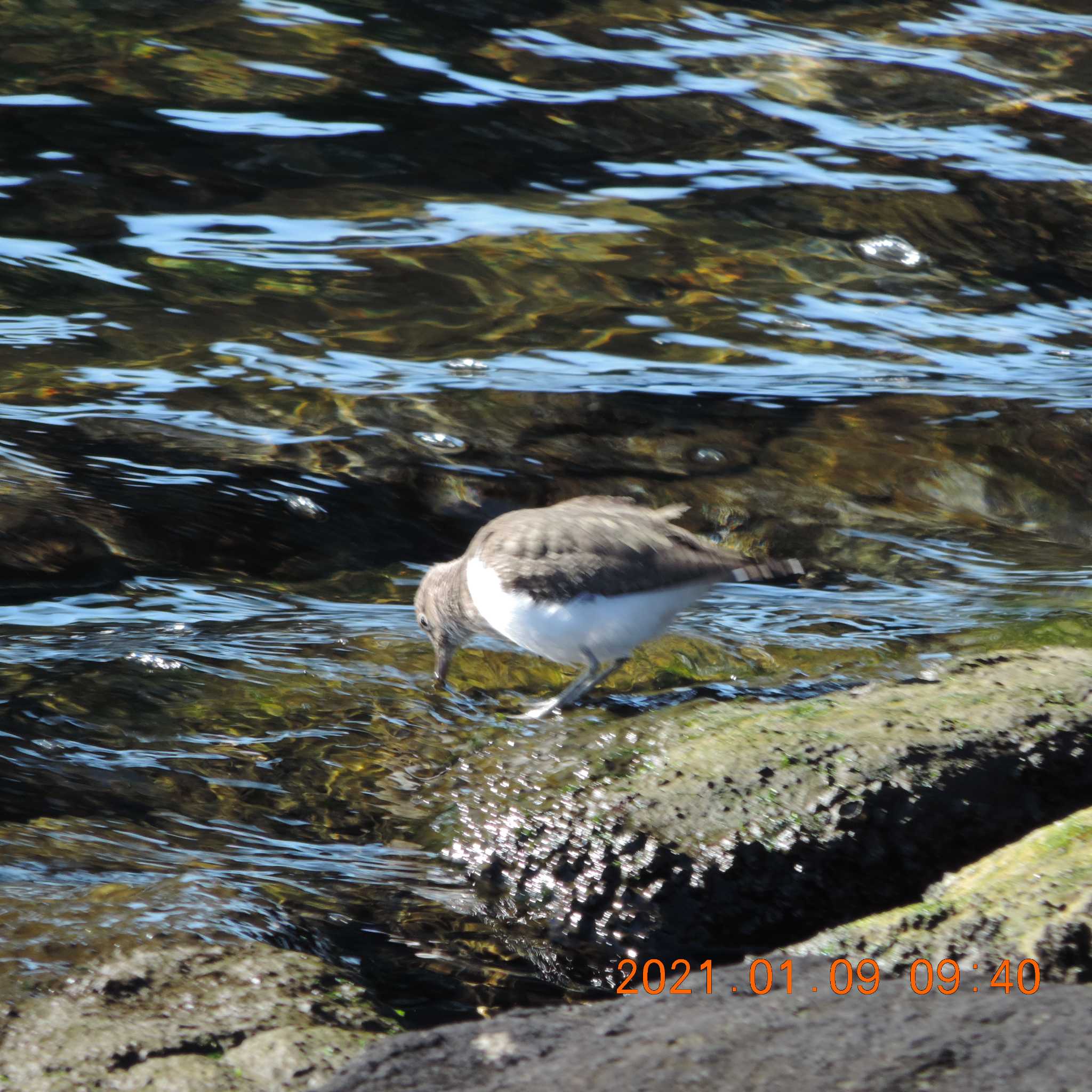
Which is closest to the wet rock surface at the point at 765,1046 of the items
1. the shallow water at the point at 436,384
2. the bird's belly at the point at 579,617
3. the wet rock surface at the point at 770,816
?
the shallow water at the point at 436,384

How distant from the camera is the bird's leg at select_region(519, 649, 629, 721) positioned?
5672 mm

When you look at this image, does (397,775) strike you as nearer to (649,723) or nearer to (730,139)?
(649,723)

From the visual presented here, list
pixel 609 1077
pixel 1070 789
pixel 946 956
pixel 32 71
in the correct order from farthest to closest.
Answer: pixel 32 71
pixel 1070 789
pixel 946 956
pixel 609 1077

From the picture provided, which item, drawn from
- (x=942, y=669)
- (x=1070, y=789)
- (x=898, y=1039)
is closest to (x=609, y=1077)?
(x=898, y=1039)

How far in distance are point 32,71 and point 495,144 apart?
3.86 m

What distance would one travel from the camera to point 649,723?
16.8 ft

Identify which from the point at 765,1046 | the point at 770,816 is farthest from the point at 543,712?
the point at 765,1046

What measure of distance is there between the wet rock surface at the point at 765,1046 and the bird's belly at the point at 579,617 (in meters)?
2.32

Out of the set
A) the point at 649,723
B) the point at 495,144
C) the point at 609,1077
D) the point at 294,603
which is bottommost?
the point at 294,603

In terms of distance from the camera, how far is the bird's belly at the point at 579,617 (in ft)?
17.9

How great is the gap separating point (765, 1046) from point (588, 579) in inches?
107

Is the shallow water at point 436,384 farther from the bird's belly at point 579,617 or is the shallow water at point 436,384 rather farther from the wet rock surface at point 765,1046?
the wet rock surface at point 765,1046
